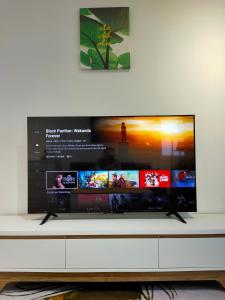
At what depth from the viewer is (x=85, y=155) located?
2.27 meters

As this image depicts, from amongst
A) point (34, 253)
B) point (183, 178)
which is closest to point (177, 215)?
point (183, 178)

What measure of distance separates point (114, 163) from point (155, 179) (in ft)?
1.25

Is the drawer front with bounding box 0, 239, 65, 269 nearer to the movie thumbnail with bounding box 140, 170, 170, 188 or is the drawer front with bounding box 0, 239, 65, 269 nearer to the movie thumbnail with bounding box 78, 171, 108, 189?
the movie thumbnail with bounding box 78, 171, 108, 189

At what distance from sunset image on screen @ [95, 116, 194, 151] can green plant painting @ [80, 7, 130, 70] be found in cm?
62

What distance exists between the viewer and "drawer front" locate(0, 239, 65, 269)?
2.00 meters

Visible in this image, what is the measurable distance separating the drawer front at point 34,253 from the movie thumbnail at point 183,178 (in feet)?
3.46

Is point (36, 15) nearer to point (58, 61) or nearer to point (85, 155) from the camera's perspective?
point (58, 61)

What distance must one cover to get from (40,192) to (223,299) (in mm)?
1659

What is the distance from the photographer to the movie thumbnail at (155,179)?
226cm

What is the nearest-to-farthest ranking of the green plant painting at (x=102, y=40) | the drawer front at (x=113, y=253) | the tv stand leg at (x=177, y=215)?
the drawer front at (x=113, y=253) < the tv stand leg at (x=177, y=215) < the green plant painting at (x=102, y=40)

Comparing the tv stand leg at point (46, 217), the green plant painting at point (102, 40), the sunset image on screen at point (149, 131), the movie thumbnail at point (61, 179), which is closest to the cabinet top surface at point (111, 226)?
the tv stand leg at point (46, 217)

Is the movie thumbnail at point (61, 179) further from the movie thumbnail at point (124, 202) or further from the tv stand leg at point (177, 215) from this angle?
the tv stand leg at point (177, 215)

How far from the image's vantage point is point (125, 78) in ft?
8.35

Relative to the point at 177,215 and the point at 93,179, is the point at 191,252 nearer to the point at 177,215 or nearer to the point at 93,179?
the point at 177,215
